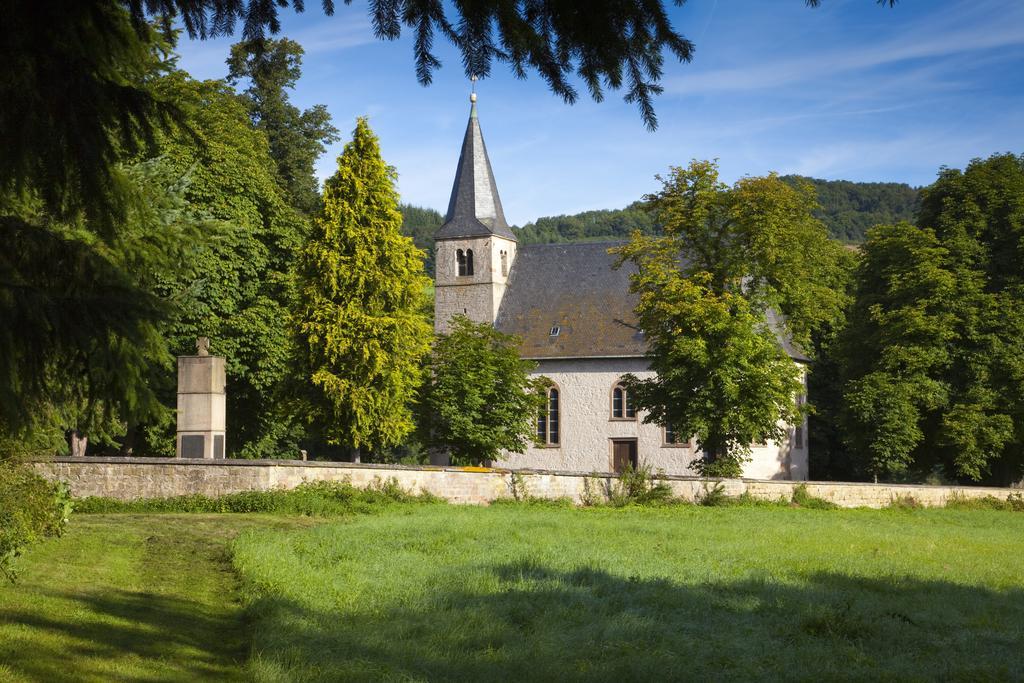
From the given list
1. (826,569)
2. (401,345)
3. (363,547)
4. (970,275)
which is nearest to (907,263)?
(970,275)

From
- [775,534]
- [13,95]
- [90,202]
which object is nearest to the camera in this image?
[13,95]

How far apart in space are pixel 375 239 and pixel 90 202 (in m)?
30.4

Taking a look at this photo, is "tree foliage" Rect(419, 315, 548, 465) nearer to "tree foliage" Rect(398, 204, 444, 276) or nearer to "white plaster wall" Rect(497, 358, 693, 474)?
"white plaster wall" Rect(497, 358, 693, 474)

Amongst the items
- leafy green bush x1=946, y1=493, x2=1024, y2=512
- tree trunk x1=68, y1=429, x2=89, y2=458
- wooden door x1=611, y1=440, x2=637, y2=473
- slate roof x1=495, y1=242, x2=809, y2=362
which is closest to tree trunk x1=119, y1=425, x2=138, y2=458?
tree trunk x1=68, y1=429, x2=89, y2=458

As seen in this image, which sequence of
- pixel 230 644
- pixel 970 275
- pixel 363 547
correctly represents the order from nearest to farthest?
pixel 230 644
pixel 363 547
pixel 970 275

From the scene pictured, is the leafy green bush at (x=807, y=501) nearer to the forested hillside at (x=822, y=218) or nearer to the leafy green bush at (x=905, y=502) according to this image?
the leafy green bush at (x=905, y=502)

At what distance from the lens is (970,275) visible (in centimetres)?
3928

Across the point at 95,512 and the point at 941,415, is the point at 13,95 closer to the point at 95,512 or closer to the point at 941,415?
the point at 95,512

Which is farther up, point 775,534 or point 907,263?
point 907,263

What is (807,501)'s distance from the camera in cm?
3175

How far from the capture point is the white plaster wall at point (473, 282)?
50.8 m

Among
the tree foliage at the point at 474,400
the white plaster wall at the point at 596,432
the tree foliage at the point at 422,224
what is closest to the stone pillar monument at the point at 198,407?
the tree foliage at the point at 474,400

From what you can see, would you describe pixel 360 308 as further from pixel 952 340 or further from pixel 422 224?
pixel 422 224

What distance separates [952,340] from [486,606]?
110ft
